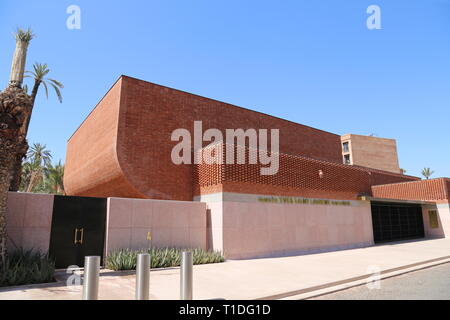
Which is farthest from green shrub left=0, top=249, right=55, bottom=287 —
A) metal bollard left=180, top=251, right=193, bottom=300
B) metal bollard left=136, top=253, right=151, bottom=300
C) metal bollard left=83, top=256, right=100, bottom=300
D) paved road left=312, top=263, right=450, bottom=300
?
paved road left=312, top=263, right=450, bottom=300

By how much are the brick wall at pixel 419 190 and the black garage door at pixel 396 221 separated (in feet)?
4.34

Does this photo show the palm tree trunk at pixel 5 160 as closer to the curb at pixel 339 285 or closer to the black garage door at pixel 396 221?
the curb at pixel 339 285

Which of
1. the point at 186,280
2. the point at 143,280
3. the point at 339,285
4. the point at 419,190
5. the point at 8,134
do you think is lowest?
the point at 339,285

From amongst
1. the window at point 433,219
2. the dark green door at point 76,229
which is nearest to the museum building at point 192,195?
the dark green door at point 76,229

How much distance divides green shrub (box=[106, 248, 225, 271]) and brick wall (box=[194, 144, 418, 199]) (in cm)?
323

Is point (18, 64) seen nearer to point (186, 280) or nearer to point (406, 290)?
point (186, 280)

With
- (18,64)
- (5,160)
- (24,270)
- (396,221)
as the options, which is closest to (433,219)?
(396,221)

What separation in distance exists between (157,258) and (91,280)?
6.58 m

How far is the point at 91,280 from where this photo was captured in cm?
501

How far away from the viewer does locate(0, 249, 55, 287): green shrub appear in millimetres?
7859

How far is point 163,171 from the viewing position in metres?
16.7

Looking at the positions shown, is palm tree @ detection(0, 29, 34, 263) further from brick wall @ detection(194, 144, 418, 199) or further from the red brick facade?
brick wall @ detection(194, 144, 418, 199)

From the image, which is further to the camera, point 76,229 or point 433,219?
point 433,219
